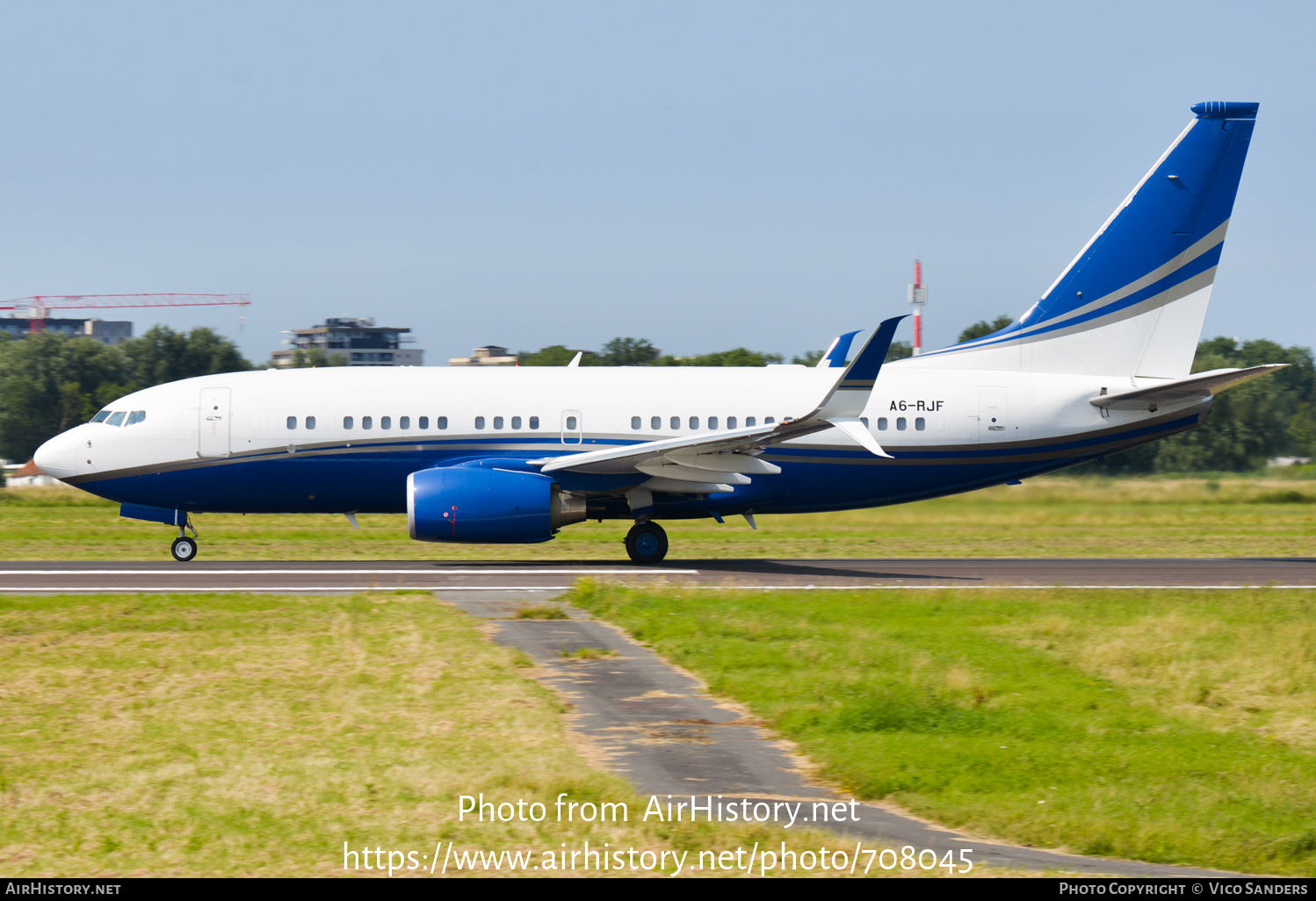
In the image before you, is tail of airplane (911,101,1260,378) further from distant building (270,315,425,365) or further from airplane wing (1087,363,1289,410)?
distant building (270,315,425,365)

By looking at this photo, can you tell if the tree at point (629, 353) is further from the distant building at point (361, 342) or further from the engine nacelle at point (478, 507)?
the distant building at point (361, 342)

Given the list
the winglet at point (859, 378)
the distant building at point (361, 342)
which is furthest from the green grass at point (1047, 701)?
the distant building at point (361, 342)

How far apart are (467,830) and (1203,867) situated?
4.54 metres

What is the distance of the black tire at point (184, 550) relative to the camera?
2520 cm

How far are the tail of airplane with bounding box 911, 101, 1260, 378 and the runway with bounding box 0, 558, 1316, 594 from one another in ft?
14.5

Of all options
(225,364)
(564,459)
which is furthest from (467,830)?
(225,364)

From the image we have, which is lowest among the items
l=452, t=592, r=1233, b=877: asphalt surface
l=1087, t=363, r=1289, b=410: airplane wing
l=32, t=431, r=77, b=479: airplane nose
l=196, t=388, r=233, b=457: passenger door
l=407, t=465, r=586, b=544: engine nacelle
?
l=452, t=592, r=1233, b=877: asphalt surface

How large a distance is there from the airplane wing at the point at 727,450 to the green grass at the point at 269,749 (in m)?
7.96

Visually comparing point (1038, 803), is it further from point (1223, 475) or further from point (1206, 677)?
point (1223, 475)

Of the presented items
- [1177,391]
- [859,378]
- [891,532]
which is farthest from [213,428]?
[1177,391]

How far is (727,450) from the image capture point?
77.3 ft

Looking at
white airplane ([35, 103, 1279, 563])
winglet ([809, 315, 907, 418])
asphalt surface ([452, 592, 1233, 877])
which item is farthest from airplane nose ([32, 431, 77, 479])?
winglet ([809, 315, 907, 418])

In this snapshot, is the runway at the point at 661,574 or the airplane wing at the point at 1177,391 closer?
the runway at the point at 661,574

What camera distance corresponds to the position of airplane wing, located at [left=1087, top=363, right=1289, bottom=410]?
23.3 metres
